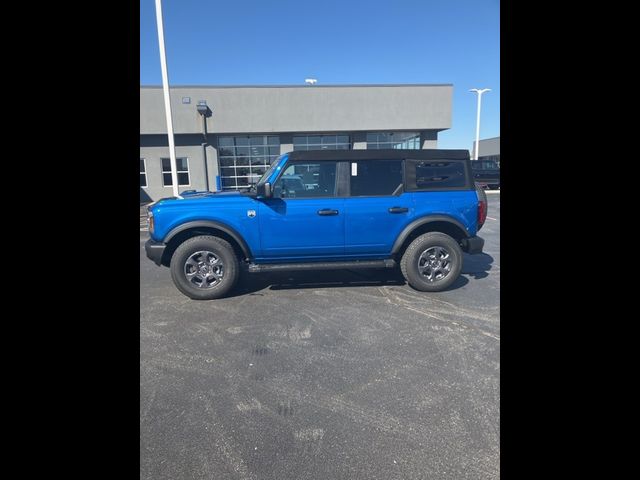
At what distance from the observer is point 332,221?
455cm

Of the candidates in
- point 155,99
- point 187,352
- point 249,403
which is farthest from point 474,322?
point 155,99

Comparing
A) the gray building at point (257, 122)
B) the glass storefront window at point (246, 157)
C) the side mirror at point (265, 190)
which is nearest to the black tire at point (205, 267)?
the side mirror at point (265, 190)

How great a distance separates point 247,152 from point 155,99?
5893 millimetres

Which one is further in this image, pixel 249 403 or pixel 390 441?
pixel 249 403

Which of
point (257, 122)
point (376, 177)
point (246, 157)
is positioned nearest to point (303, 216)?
point (376, 177)

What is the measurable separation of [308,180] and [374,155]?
3.43ft

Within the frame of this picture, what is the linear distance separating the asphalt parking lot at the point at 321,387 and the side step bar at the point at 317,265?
1.33 ft

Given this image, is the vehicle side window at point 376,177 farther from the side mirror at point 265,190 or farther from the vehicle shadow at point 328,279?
the vehicle shadow at point 328,279

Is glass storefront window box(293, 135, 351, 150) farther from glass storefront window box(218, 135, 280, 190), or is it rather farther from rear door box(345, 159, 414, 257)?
rear door box(345, 159, 414, 257)
